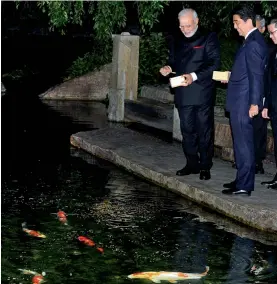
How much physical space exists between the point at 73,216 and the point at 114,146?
349 cm

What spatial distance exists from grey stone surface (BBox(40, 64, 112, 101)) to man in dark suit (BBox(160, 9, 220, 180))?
29.2 ft

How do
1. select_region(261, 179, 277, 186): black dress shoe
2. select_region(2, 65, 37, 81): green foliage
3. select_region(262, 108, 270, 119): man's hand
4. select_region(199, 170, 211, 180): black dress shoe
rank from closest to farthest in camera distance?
select_region(262, 108, 270, 119): man's hand < select_region(261, 179, 277, 186): black dress shoe < select_region(199, 170, 211, 180): black dress shoe < select_region(2, 65, 37, 81): green foliage

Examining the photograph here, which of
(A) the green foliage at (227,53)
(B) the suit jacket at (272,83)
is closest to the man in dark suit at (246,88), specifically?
(B) the suit jacket at (272,83)

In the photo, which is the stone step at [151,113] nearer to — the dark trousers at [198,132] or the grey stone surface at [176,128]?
the grey stone surface at [176,128]

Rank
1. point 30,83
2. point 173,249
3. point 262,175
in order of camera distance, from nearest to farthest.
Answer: point 173,249 → point 262,175 → point 30,83

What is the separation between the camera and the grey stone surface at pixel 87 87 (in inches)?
757

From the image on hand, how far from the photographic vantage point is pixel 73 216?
922 cm

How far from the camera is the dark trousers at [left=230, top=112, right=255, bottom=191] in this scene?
9200mm

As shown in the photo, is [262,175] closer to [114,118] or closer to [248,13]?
[248,13]

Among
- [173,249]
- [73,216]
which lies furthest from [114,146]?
[173,249]

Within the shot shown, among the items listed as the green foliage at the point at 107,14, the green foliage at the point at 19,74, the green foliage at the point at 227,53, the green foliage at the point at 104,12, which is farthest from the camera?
the green foliage at the point at 19,74

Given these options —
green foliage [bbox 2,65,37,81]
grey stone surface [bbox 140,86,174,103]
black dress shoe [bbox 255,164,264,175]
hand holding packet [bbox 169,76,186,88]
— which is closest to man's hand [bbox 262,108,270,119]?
hand holding packet [bbox 169,76,186,88]

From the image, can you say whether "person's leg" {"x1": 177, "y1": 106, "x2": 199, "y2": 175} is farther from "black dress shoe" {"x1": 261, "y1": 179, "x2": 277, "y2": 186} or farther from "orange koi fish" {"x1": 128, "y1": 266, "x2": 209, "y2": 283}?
"orange koi fish" {"x1": 128, "y1": 266, "x2": 209, "y2": 283}

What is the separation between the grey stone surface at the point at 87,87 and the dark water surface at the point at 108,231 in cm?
654
